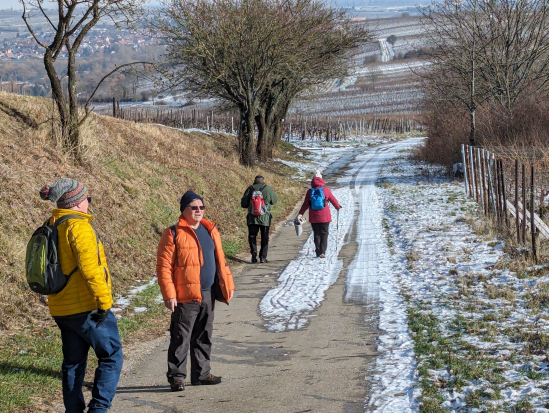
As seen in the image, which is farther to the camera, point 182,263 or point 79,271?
point 182,263

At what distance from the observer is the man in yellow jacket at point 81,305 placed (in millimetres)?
4348

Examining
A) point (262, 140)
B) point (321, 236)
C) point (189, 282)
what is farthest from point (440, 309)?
point (262, 140)

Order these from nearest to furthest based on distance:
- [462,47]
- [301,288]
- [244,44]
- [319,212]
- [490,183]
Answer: [301,288]
[319,212]
[490,183]
[244,44]
[462,47]

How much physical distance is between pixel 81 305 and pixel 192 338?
5.48 feet

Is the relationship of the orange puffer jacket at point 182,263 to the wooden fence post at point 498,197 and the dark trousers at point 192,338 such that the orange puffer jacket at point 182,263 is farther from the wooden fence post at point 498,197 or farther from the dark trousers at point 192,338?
the wooden fence post at point 498,197

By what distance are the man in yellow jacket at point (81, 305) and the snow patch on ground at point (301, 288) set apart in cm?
343

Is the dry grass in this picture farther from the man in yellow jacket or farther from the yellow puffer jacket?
the yellow puffer jacket

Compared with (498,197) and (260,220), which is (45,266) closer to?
(260,220)

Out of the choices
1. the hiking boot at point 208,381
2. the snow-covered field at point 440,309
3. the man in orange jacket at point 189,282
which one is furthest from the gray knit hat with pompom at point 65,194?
the snow-covered field at point 440,309

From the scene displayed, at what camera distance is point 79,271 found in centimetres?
438

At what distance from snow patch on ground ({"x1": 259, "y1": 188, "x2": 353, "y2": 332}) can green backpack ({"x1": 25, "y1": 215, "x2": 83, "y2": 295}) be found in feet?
12.8

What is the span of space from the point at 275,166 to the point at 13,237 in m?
21.5

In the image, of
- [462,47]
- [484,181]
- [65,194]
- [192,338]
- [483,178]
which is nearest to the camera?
[65,194]

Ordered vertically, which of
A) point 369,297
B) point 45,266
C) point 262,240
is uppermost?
point 45,266
